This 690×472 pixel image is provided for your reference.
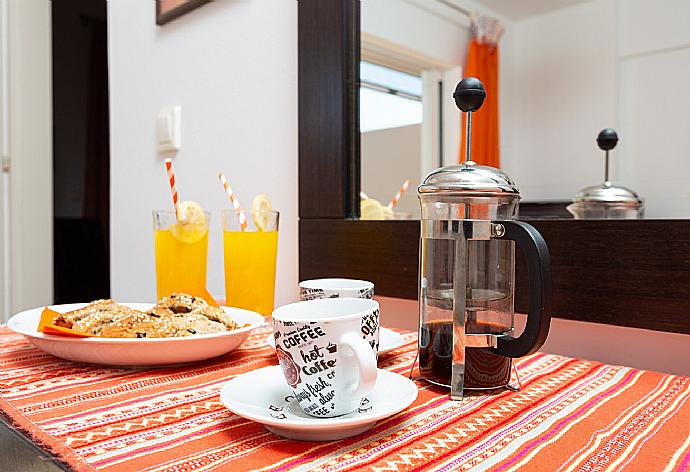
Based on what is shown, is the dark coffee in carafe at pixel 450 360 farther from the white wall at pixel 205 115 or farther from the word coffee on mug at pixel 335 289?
the white wall at pixel 205 115

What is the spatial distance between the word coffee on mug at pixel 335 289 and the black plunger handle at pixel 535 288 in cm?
21

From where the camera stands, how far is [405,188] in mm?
1011

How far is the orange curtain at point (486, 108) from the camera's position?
851 millimetres

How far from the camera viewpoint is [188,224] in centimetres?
102

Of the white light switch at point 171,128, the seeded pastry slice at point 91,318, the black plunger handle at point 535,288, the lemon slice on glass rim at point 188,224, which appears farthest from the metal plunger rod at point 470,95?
the white light switch at point 171,128

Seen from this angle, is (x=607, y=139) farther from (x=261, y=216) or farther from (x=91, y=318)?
Result: (x=91, y=318)

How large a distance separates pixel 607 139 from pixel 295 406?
0.54 metres

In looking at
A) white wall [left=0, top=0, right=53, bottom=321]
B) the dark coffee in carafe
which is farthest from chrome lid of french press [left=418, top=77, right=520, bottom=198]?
white wall [left=0, top=0, right=53, bottom=321]

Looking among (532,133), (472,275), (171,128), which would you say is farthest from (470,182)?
(171,128)

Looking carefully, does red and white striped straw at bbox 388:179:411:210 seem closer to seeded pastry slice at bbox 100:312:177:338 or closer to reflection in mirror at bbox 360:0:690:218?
reflection in mirror at bbox 360:0:690:218

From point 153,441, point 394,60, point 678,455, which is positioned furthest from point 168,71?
point 678,455

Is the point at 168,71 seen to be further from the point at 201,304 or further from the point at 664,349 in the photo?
the point at 664,349

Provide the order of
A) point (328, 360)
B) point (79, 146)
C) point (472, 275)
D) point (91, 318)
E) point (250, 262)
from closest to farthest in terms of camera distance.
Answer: point (328, 360), point (472, 275), point (91, 318), point (250, 262), point (79, 146)

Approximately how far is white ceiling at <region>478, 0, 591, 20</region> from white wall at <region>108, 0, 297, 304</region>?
0.46 meters
